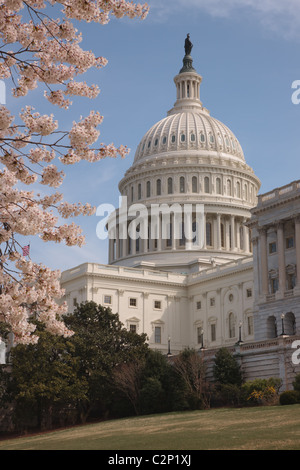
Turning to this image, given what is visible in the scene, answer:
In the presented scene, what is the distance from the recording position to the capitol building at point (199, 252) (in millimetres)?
80562

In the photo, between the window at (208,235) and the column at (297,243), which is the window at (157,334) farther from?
the column at (297,243)

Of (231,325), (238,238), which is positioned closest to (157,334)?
(231,325)

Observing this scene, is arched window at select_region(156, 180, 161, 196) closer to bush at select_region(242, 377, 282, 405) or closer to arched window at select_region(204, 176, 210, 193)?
arched window at select_region(204, 176, 210, 193)

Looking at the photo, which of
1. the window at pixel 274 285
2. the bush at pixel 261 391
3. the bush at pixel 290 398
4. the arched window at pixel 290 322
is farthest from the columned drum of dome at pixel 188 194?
the bush at pixel 290 398

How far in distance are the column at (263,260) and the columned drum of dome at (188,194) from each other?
35265 millimetres

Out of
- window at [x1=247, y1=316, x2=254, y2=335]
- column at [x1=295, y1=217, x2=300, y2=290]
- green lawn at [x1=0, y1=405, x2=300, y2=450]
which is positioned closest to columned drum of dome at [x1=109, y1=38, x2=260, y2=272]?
window at [x1=247, y1=316, x2=254, y2=335]

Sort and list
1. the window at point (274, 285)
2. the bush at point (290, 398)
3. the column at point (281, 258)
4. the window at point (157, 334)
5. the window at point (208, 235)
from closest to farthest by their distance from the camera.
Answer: the bush at point (290, 398) < the column at point (281, 258) < the window at point (274, 285) < the window at point (157, 334) < the window at point (208, 235)

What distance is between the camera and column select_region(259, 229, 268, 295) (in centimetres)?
8312

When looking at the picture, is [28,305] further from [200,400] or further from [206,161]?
[206,161]

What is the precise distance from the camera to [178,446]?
32.1 metres

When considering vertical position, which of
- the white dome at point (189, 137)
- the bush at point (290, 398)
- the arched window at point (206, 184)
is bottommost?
the bush at point (290, 398)

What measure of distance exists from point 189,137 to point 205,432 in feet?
346

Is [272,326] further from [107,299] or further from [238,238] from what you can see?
[238,238]
